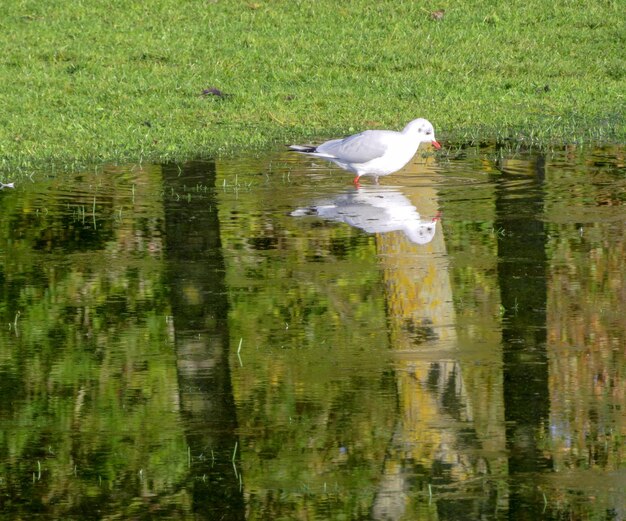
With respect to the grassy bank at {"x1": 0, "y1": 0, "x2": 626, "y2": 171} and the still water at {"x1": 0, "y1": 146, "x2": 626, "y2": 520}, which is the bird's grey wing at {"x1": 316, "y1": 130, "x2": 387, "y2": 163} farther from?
the grassy bank at {"x1": 0, "y1": 0, "x2": 626, "y2": 171}

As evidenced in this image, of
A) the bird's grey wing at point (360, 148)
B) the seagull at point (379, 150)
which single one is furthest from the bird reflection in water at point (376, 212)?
the bird's grey wing at point (360, 148)

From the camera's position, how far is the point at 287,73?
21.9 meters

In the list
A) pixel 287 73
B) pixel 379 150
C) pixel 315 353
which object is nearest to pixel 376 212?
pixel 379 150

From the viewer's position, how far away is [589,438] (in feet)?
23.1

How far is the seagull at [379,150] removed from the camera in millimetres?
14047

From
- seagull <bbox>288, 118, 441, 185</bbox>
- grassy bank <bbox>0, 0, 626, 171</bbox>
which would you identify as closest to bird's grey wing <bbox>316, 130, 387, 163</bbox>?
seagull <bbox>288, 118, 441, 185</bbox>

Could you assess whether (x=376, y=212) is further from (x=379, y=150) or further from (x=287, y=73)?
(x=287, y=73)

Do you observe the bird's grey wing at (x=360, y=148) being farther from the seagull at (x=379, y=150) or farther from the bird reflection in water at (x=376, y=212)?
the bird reflection in water at (x=376, y=212)

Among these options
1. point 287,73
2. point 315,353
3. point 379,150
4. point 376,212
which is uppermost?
point 287,73

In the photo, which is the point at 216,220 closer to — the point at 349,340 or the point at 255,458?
the point at 349,340

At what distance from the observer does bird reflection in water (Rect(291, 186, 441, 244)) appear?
476 inches

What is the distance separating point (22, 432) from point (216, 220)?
5448 mm

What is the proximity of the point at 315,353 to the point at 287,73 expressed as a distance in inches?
541

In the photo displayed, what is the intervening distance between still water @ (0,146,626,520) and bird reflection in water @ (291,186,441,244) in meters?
0.04
